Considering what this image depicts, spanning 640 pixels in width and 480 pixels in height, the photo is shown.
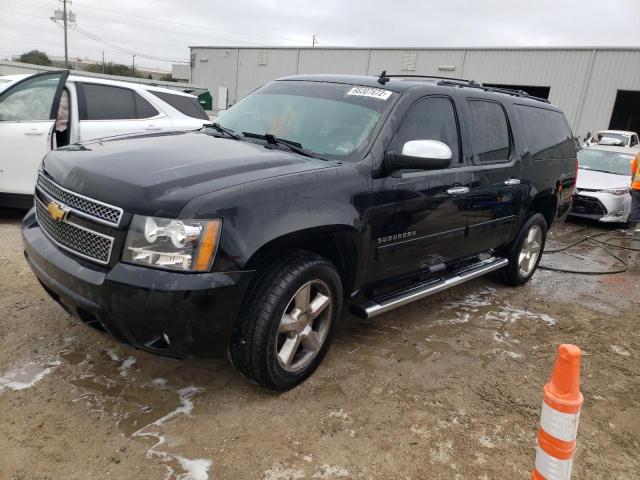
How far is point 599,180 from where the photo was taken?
9.76 m

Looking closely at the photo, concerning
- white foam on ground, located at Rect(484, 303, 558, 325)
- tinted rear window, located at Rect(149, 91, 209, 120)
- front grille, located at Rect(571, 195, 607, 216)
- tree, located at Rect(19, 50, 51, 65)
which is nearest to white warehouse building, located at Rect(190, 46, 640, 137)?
front grille, located at Rect(571, 195, 607, 216)

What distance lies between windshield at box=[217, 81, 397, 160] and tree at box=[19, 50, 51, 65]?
6741 centimetres

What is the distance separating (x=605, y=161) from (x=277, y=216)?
1065cm

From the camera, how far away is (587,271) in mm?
6484

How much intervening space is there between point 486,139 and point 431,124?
0.83 metres

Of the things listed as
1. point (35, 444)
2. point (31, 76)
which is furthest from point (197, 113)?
point (35, 444)

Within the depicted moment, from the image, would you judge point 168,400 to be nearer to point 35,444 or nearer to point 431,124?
point 35,444

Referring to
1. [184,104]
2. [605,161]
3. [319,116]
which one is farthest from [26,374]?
[605,161]

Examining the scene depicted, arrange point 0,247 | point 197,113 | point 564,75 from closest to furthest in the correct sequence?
point 0,247, point 197,113, point 564,75

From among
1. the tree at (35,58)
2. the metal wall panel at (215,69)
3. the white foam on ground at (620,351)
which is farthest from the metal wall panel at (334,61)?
the tree at (35,58)

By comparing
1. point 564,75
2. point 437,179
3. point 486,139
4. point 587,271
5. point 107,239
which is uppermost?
point 564,75

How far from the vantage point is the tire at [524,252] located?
521 cm

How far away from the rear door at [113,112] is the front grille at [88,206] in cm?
306

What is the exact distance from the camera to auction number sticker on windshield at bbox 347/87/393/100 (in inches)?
139
